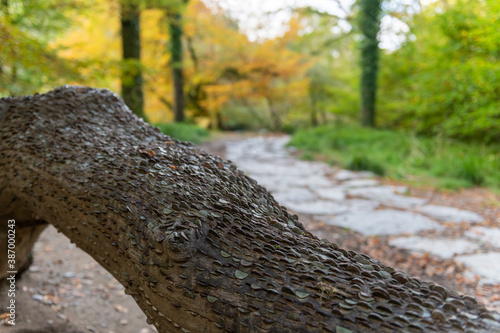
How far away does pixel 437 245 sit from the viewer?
3.16 m

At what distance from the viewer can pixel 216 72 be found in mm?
14648

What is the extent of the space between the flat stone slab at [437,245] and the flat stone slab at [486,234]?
18cm

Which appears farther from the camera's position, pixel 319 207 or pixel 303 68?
pixel 303 68

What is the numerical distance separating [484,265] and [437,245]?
43 centimetres

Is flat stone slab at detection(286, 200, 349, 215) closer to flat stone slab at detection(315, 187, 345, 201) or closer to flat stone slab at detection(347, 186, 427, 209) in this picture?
flat stone slab at detection(315, 187, 345, 201)

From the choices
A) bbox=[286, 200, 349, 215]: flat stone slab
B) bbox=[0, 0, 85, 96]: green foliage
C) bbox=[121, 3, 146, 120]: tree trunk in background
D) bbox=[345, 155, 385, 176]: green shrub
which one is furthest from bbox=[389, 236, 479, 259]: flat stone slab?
bbox=[121, 3, 146, 120]: tree trunk in background

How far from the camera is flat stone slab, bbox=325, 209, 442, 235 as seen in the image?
138 inches

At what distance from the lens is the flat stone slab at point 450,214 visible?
390 centimetres

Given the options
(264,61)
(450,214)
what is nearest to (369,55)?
(264,61)

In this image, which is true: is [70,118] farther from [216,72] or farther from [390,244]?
[216,72]

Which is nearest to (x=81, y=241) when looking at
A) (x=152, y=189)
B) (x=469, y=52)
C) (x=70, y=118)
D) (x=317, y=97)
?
(x=152, y=189)

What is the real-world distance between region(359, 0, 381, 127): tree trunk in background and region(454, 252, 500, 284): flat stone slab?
340 inches

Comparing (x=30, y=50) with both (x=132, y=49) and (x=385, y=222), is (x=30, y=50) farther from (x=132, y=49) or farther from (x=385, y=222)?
(x=385, y=222)

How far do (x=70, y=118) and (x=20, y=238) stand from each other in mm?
1008
